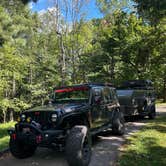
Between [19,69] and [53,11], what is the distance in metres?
4.86

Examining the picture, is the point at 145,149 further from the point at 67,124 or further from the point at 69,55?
the point at 69,55

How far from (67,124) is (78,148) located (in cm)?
97

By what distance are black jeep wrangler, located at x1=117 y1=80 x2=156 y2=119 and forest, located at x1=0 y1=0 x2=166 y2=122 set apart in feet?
18.6

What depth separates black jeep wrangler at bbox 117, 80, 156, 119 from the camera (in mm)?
13383

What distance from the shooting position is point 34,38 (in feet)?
107

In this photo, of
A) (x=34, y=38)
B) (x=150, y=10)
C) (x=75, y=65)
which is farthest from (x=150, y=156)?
(x=34, y=38)

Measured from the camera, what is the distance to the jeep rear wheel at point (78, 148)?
6207mm

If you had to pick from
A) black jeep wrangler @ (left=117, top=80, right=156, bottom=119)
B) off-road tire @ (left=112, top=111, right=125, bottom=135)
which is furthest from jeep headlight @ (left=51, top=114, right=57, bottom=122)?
→ black jeep wrangler @ (left=117, top=80, right=156, bottom=119)

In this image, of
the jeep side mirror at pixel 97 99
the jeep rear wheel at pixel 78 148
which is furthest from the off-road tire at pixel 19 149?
the jeep side mirror at pixel 97 99

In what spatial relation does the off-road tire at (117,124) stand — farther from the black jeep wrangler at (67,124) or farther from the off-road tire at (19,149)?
the off-road tire at (19,149)

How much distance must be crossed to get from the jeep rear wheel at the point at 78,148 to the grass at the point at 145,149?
0.81 m

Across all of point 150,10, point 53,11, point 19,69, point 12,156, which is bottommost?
point 12,156

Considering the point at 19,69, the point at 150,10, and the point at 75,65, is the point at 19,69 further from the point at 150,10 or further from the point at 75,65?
the point at 150,10

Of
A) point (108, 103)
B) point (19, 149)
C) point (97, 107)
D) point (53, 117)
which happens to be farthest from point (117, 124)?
point (19, 149)
